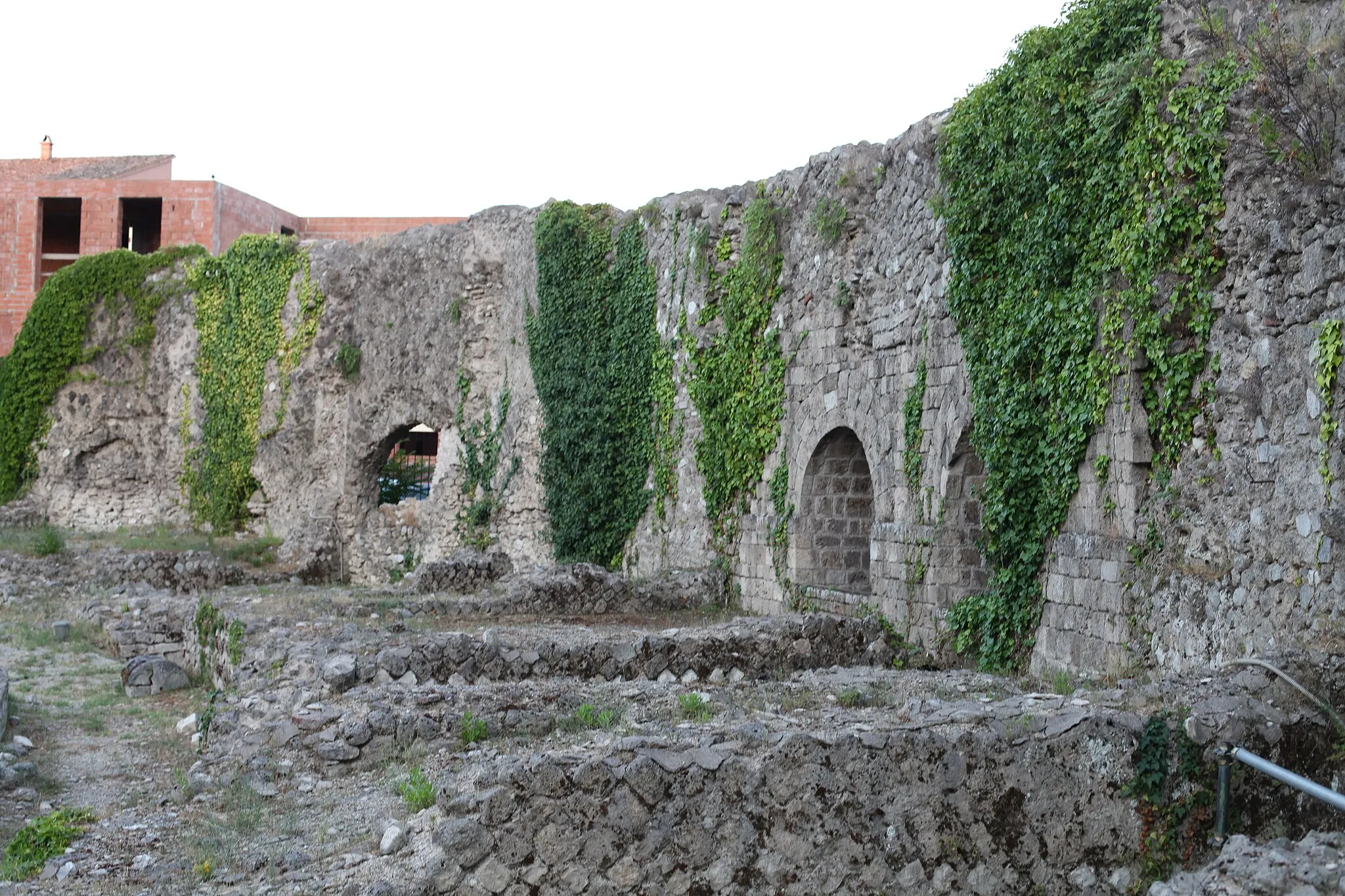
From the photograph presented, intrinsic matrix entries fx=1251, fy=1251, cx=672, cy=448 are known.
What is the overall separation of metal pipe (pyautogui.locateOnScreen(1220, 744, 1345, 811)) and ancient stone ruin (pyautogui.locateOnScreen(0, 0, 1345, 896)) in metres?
0.21

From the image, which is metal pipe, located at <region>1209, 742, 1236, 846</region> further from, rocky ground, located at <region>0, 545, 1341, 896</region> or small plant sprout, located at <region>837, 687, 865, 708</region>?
small plant sprout, located at <region>837, 687, 865, 708</region>

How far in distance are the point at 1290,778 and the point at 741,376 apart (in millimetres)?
10432

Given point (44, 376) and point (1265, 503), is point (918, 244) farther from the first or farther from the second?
point (44, 376)

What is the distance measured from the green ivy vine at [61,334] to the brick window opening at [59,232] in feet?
28.4

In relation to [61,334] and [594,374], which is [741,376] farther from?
[61,334]

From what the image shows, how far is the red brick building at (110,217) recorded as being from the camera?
3089cm

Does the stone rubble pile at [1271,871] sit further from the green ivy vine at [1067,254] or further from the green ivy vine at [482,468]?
the green ivy vine at [482,468]

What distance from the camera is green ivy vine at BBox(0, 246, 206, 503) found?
2459 cm

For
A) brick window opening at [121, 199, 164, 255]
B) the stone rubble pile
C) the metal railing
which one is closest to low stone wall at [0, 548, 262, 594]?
the metal railing

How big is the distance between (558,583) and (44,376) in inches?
625

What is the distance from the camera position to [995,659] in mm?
9641

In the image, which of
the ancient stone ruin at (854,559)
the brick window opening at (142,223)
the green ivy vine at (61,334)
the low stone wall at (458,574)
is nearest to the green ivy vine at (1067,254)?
the ancient stone ruin at (854,559)

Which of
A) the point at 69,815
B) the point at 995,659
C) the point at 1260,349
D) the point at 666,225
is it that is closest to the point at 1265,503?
the point at 1260,349

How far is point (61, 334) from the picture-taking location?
24.6 m
